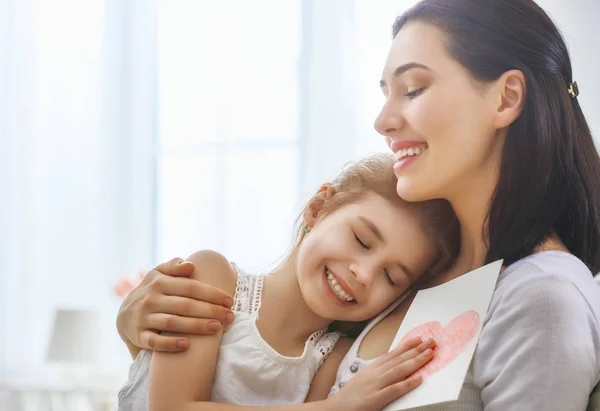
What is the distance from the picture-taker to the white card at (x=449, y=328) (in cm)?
91

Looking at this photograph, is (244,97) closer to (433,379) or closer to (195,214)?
(195,214)

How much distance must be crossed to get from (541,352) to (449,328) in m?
0.15

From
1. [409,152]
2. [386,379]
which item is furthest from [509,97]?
[386,379]

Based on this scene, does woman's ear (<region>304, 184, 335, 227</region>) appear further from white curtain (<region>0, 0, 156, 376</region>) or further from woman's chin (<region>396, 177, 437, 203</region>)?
white curtain (<region>0, 0, 156, 376</region>)

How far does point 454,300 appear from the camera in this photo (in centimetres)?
104

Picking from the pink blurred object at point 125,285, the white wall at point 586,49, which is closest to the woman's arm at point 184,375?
the pink blurred object at point 125,285

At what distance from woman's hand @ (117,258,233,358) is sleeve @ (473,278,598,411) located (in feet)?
1.41

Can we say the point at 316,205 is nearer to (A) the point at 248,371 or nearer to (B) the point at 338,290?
(B) the point at 338,290

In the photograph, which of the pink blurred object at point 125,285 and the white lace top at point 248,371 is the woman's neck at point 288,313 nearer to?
the white lace top at point 248,371

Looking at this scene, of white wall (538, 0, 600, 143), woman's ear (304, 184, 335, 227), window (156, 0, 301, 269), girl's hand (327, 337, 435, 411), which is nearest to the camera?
girl's hand (327, 337, 435, 411)

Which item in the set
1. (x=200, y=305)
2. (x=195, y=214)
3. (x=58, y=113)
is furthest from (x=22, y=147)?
(x=200, y=305)

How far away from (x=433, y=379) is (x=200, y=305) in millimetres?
399

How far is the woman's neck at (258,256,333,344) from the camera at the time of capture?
125 cm

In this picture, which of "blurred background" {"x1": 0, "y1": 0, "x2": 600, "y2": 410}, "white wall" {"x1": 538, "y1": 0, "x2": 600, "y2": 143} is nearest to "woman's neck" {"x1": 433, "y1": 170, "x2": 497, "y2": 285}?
"white wall" {"x1": 538, "y1": 0, "x2": 600, "y2": 143}
